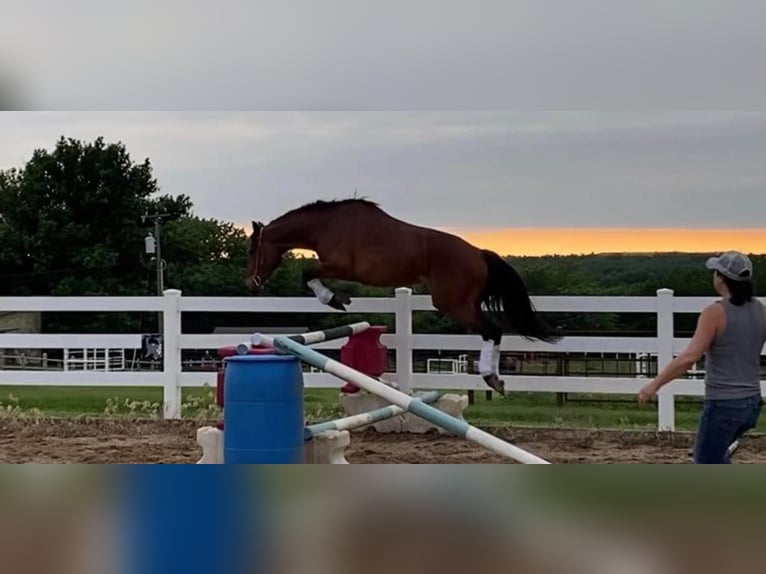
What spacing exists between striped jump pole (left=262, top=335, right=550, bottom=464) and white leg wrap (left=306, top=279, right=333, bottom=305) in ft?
4.26

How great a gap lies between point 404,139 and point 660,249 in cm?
157

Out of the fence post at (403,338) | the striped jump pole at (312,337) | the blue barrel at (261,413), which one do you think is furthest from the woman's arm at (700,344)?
the fence post at (403,338)

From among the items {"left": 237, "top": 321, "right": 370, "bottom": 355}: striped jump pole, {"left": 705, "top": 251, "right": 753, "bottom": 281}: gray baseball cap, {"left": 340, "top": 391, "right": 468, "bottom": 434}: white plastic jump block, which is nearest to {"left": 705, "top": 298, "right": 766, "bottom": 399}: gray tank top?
{"left": 705, "top": 251, "right": 753, "bottom": 281}: gray baseball cap

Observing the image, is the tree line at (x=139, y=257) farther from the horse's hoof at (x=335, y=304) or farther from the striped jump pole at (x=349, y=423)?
the striped jump pole at (x=349, y=423)

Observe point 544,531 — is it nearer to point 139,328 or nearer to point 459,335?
point 459,335

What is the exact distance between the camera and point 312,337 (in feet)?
13.1

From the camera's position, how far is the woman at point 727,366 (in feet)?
9.29

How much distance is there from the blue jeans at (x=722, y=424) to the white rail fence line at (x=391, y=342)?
83.5 inches

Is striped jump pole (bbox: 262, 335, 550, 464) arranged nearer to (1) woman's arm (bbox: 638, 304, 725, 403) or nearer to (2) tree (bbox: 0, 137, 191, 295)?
(1) woman's arm (bbox: 638, 304, 725, 403)

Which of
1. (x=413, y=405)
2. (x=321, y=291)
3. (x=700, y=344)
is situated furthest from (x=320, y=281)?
(x=700, y=344)

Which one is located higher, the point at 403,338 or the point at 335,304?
the point at 335,304

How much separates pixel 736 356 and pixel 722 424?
0.76 feet

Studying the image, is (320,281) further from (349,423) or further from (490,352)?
(349,423)

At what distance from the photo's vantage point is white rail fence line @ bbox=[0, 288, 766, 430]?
505cm
